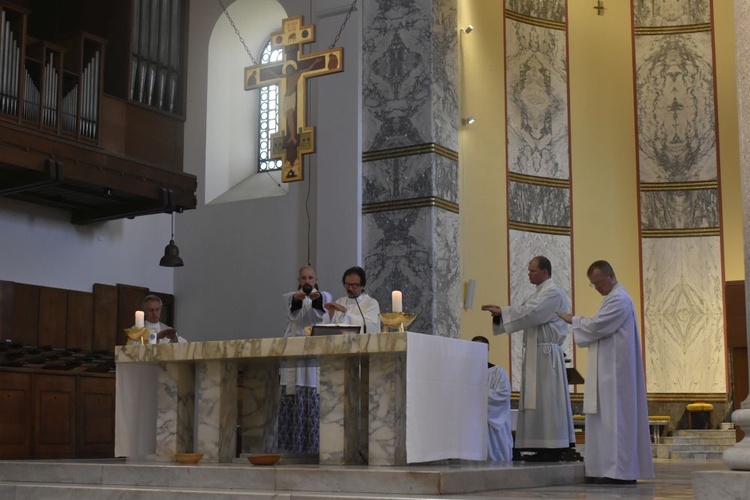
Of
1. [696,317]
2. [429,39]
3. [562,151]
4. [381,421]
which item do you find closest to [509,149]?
[562,151]

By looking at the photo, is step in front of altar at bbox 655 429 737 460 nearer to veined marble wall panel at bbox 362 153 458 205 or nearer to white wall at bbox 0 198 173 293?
veined marble wall panel at bbox 362 153 458 205

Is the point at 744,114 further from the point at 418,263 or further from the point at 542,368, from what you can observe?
the point at 418,263

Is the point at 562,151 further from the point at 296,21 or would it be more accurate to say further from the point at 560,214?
the point at 296,21

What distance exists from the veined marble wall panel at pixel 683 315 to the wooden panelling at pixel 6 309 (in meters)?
8.65

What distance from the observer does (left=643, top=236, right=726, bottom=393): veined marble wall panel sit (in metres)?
15.4

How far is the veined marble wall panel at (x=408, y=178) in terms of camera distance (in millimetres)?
12977

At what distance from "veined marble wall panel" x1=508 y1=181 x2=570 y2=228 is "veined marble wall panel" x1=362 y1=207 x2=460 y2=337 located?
220 cm

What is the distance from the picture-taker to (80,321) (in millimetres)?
13844

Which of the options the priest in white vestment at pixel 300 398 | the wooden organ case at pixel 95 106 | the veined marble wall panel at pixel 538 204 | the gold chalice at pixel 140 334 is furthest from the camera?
the veined marble wall panel at pixel 538 204

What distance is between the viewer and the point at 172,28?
14.3m

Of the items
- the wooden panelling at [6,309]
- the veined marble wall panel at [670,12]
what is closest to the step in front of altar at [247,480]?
the wooden panelling at [6,309]

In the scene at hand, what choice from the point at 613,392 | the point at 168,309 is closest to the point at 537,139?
the point at 168,309

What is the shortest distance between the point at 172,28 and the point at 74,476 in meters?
8.12

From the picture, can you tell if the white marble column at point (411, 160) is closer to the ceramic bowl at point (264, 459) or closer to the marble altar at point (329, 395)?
the marble altar at point (329, 395)
